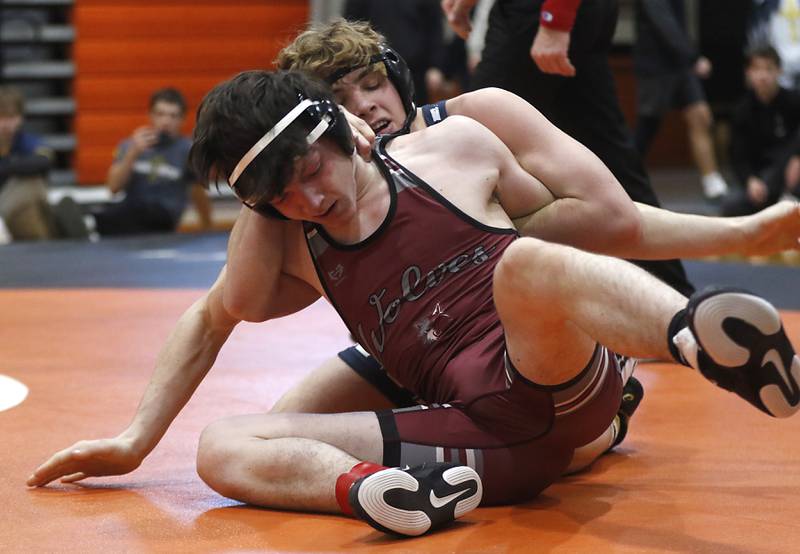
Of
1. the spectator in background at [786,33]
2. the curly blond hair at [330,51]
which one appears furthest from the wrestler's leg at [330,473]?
the spectator in background at [786,33]

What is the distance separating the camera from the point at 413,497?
2010 mm

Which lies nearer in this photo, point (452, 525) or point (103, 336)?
point (452, 525)

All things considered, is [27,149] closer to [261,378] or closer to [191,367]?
[261,378]

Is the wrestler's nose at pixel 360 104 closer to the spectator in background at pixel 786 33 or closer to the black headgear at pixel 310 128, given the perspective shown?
the black headgear at pixel 310 128

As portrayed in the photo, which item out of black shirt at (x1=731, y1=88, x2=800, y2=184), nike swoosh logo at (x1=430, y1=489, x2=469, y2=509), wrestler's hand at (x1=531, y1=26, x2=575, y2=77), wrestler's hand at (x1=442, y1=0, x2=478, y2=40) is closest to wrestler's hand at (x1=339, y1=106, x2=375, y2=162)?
nike swoosh logo at (x1=430, y1=489, x2=469, y2=509)

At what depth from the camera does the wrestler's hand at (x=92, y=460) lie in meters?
2.38

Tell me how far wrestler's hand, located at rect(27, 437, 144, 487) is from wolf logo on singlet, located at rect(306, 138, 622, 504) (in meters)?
0.46

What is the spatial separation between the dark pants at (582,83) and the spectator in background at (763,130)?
3596 mm

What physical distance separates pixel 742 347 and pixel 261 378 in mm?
1918

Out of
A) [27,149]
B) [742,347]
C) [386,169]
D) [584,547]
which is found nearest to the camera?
[742,347]

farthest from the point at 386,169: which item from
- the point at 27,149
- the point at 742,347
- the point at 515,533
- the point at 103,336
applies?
the point at 27,149

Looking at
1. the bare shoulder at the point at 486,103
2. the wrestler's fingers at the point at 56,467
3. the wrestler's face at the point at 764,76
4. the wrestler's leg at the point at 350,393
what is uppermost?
the bare shoulder at the point at 486,103

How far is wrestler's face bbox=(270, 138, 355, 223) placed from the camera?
214 cm

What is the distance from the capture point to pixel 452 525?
212 centimetres
